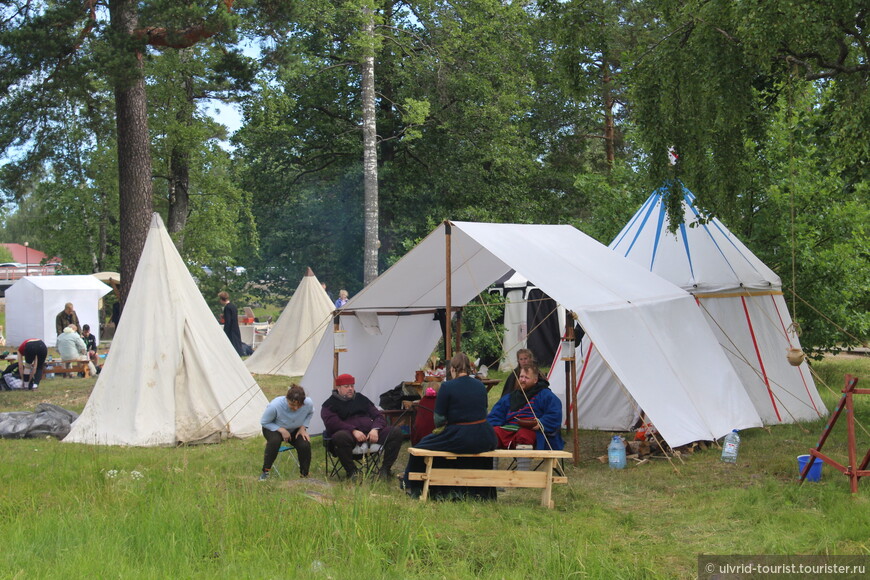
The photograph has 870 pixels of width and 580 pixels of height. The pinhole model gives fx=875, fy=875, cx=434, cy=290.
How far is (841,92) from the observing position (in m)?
7.49

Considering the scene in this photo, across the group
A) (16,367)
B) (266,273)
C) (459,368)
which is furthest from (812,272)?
(266,273)

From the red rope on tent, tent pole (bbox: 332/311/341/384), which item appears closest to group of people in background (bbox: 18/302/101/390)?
tent pole (bbox: 332/311/341/384)

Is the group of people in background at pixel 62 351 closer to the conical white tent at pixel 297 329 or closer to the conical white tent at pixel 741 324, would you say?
the conical white tent at pixel 297 329

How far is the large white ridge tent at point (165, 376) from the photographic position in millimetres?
8977

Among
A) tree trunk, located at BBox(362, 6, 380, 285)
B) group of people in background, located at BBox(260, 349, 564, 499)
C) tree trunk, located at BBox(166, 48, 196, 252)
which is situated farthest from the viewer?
→ tree trunk, located at BBox(166, 48, 196, 252)

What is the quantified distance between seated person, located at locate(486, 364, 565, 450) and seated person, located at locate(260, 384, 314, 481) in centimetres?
158

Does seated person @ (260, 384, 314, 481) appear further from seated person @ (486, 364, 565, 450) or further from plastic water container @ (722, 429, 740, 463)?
plastic water container @ (722, 429, 740, 463)

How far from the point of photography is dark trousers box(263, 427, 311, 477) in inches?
272

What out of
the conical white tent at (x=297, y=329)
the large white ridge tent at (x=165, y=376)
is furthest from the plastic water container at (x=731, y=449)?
the conical white tent at (x=297, y=329)

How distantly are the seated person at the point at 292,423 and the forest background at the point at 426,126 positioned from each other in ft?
14.8

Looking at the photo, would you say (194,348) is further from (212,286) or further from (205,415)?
(212,286)

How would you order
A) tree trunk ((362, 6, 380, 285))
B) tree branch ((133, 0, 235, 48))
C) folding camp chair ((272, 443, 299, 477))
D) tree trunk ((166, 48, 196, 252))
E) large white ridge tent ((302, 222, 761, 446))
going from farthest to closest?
1. tree trunk ((166, 48, 196, 252))
2. tree trunk ((362, 6, 380, 285))
3. tree branch ((133, 0, 235, 48))
4. large white ridge tent ((302, 222, 761, 446))
5. folding camp chair ((272, 443, 299, 477))

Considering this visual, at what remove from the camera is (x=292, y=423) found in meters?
7.20

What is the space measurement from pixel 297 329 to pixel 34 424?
21.3 ft
